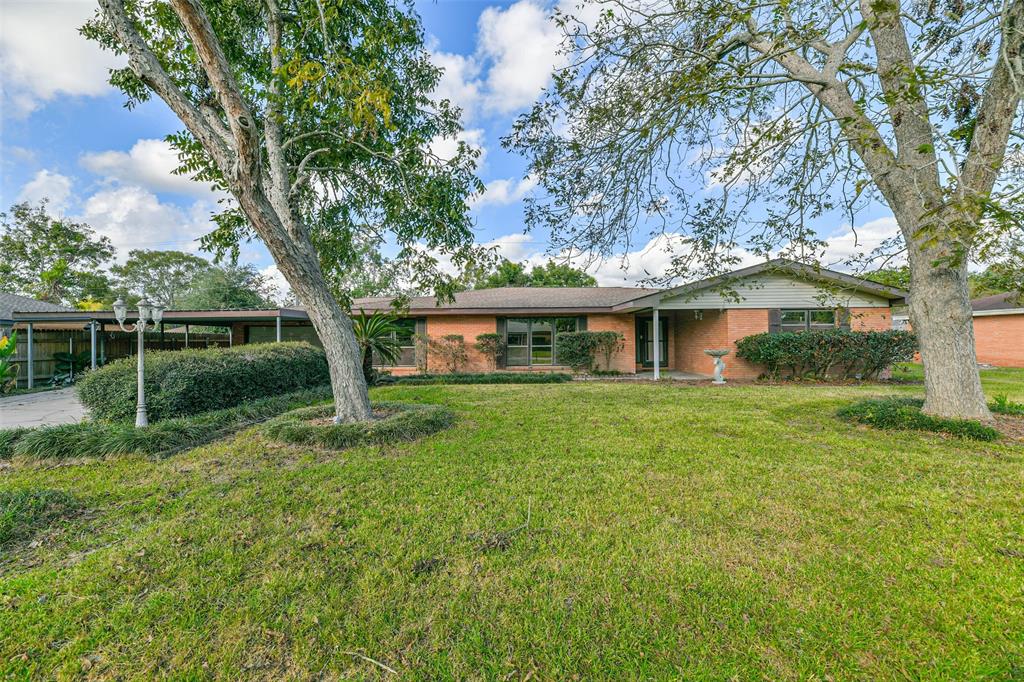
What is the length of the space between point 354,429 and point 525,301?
10.2 m

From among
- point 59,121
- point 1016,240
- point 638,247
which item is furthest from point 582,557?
point 59,121

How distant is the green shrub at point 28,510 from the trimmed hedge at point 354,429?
1.90m

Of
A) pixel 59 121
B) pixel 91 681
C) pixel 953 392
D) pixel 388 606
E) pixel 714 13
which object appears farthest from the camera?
pixel 59 121

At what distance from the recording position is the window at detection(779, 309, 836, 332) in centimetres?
1223

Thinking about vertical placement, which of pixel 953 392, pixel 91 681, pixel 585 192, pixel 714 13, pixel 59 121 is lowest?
pixel 91 681

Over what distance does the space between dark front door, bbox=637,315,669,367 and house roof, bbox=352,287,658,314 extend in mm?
1176

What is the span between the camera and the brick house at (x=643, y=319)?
12.0 metres

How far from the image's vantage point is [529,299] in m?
14.8

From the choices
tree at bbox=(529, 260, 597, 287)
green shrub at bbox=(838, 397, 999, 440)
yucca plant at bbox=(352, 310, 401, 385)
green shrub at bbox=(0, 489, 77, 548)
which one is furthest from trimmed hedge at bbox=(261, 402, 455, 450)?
tree at bbox=(529, 260, 597, 287)

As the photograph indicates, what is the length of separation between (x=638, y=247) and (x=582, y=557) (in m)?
5.00

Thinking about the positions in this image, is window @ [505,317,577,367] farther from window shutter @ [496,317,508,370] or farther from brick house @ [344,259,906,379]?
window shutter @ [496,317,508,370]

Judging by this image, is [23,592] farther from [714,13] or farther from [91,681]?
[714,13]

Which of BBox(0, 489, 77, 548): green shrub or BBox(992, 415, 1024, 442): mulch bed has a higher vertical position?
BBox(992, 415, 1024, 442): mulch bed

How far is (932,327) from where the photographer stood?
5.25 meters
